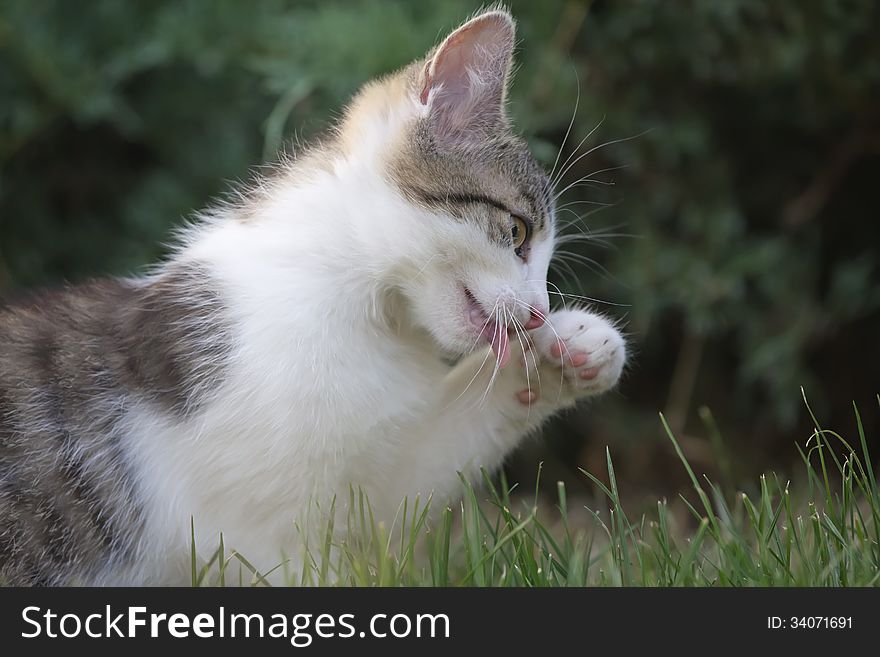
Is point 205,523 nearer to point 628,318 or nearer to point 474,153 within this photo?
point 474,153

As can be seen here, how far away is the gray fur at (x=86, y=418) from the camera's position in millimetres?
1885

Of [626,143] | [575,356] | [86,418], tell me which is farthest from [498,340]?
[626,143]

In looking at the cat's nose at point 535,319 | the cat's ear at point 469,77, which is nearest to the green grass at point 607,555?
the cat's nose at point 535,319

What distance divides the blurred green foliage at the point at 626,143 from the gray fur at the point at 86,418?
3.64 feet

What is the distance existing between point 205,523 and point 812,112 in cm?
236

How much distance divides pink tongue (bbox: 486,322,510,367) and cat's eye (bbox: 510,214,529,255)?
0.17 metres

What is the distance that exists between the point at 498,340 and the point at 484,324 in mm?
43

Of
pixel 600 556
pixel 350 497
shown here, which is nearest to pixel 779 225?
pixel 600 556

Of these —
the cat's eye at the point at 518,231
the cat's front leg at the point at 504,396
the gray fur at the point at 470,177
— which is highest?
the gray fur at the point at 470,177

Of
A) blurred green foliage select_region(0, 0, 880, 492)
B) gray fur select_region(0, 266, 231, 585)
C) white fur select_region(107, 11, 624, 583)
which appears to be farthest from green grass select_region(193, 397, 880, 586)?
blurred green foliage select_region(0, 0, 880, 492)

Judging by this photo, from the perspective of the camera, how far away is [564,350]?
2.06 meters

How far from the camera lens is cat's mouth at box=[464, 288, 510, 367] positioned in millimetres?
1936

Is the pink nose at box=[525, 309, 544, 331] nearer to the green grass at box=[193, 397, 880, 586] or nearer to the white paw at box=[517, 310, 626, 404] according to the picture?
the white paw at box=[517, 310, 626, 404]

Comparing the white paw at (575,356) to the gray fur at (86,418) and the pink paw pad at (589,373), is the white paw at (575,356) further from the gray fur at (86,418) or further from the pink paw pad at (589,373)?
the gray fur at (86,418)
